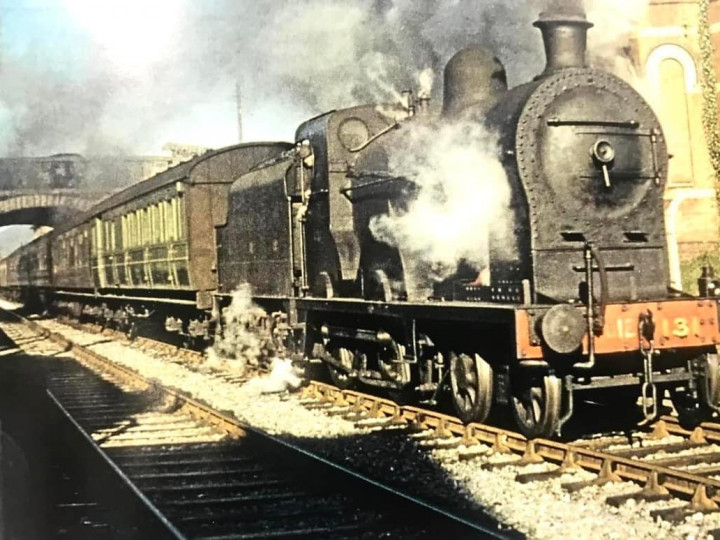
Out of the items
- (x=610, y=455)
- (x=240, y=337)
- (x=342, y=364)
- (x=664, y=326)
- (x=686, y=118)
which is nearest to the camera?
(x=610, y=455)

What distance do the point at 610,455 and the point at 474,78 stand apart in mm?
3676

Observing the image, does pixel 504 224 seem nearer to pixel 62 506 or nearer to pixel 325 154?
pixel 325 154

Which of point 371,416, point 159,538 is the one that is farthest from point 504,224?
point 159,538

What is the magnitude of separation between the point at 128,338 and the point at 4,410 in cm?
1003

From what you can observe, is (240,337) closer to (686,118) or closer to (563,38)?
(563,38)

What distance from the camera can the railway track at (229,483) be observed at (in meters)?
5.12

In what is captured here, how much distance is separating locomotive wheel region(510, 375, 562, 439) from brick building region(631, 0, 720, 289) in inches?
340

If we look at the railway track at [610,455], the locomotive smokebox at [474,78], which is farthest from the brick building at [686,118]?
the railway track at [610,455]

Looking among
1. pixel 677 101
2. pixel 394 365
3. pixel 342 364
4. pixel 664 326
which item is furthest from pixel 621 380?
pixel 677 101

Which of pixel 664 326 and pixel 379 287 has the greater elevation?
pixel 379 287

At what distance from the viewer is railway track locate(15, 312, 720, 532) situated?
5.41 metres

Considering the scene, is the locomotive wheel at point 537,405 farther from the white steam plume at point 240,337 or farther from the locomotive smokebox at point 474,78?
the white steam plume at point 240,337

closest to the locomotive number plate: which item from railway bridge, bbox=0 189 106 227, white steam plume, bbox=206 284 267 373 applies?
white steam plume, bbox=206 284 267 373

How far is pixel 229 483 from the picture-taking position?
20.8ft
